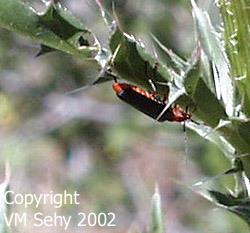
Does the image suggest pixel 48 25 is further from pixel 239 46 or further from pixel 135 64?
pixel 239 46

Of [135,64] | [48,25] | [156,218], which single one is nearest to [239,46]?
[135,64]

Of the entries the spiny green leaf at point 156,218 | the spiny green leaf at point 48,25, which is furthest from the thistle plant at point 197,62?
the spiny green leaf at point 156,218

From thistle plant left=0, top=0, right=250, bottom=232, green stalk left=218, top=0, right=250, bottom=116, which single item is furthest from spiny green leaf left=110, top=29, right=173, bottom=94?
green stalk left=218, top=0, right=250, bottom=116

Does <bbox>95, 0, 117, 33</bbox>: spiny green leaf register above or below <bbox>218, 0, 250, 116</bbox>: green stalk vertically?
above

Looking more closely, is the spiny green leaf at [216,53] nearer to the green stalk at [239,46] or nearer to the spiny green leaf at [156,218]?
the green stalk at [239,46]

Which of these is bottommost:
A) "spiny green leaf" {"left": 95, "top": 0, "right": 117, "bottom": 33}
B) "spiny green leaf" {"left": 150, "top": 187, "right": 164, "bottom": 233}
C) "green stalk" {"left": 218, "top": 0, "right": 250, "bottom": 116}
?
"spiny green leaf" {"left": 150, "top": 187, "right": 164, "bottom": 233}

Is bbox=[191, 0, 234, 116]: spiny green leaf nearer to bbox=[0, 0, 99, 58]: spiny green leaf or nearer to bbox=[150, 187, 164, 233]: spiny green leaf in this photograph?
bbox=[0, 0, 99, 58]: spiny green leaf

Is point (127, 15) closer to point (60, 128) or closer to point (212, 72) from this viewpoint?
point (60, 128)

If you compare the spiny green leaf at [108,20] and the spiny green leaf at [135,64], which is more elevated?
the spiny green leaf at [108,20]
